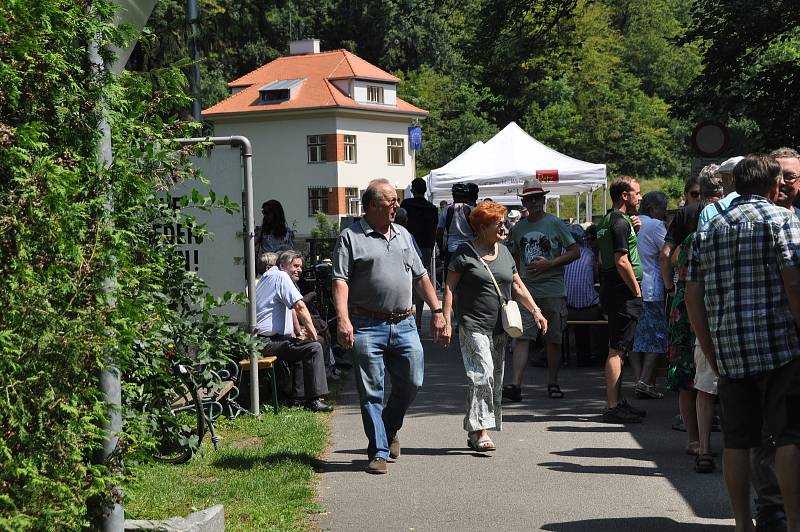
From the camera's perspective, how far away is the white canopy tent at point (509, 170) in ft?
69.8

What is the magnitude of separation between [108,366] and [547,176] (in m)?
17.2

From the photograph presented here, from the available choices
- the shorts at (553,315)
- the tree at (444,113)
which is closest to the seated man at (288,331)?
the shorts at (553,315)

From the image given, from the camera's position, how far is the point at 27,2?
12.8 ft

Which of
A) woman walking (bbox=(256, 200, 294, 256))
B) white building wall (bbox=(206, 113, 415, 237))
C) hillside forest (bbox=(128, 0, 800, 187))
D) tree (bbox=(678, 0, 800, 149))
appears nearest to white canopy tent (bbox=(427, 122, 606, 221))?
hillside forest (bbox=(128, 0, 800, 187))

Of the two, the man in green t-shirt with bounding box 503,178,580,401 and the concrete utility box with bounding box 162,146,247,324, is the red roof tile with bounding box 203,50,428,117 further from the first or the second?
the concrete utility box with bounding box 162,146,247,324

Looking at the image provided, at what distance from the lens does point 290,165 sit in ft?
207

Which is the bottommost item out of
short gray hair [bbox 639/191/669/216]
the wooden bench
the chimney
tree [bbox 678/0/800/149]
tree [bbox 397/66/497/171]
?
the wooden bench

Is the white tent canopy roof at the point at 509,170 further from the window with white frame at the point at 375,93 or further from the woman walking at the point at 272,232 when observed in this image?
the window with white frame at the point at 375,93

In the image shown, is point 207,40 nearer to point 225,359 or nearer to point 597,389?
point 597,389

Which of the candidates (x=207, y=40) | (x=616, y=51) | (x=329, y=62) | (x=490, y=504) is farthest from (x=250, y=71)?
(x=490, y=504)

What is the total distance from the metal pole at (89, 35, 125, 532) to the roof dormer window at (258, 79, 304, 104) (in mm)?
60075

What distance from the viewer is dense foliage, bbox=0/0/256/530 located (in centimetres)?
386

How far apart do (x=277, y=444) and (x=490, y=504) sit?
7.31ft

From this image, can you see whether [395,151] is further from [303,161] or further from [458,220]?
[458,220]
